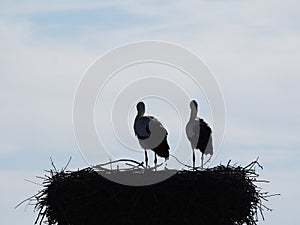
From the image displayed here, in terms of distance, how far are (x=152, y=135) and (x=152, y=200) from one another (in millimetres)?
2872

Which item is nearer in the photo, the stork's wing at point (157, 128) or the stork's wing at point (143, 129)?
the stork's wing at point (157, 128)

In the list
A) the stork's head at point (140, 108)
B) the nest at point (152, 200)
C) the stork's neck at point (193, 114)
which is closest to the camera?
A: the nest at point (152, 200)

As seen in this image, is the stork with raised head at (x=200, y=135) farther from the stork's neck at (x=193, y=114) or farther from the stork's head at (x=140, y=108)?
the stork's head at (x=140, y=108)

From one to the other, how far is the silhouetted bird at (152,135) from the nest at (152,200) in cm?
225

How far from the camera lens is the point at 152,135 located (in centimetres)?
1683

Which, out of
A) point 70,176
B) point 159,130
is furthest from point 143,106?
point 70,176

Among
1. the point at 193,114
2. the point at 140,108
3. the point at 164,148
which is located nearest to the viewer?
the point at 164,148

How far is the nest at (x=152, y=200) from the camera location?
46.1ft

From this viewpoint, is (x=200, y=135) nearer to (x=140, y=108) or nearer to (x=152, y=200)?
(x=140, y=108)

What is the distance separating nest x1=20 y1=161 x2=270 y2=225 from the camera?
14.0 meters

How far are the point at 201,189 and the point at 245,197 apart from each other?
77 centimetres

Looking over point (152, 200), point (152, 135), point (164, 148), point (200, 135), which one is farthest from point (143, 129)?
point (152, 200)

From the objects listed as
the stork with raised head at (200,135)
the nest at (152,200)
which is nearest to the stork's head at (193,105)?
the stork with raised head at (200,135)

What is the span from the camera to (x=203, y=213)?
46.0 feet
